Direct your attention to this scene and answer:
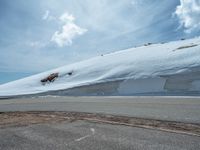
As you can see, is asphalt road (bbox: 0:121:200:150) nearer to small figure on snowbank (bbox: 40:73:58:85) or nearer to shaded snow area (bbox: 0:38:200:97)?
shaded snow area (bbox: 0:38:200:97)

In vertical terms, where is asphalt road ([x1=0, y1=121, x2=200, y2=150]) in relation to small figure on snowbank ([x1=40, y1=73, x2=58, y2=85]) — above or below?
below

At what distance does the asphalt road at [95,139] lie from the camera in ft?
17.8

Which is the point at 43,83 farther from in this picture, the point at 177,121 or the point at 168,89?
the point at 177,121

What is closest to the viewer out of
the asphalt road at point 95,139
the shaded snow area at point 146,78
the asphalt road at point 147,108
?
the asphalt road at point 95,139

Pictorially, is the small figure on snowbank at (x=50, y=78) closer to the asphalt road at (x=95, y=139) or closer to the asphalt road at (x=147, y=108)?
the asphalt road at (x=147, y=108)

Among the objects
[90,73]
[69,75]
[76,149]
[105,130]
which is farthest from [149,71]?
[76,149]

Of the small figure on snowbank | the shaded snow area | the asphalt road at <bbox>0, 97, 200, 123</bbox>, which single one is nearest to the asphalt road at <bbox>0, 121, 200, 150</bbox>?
the asphalt road at <bbox>0, 97, 200, 123</bbox>

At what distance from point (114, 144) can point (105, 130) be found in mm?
1593

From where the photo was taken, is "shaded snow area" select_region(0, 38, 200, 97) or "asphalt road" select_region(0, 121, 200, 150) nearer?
"asphalt road" select_region(0, 121, 200, 150)

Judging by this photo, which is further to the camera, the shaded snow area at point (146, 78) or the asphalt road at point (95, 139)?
the shaded snow area at point (146, 78)

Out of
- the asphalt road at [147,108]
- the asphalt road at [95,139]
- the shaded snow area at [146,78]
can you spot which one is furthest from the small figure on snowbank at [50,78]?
the asphalt road at [95,139]

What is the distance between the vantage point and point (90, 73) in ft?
119

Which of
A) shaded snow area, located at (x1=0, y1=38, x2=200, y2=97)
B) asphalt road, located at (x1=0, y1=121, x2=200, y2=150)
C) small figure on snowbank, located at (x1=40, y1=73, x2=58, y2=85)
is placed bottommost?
asphalt road, located at (x1=0, y1=121, x2=200, y2=150)

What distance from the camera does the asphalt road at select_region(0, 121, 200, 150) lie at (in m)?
5.42
